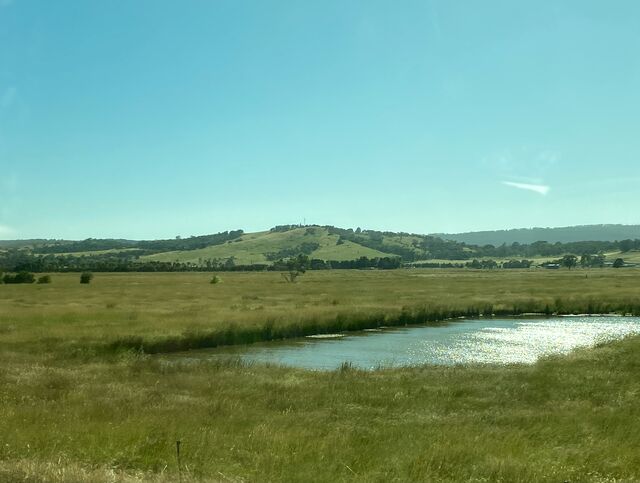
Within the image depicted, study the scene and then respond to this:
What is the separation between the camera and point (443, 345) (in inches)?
1351

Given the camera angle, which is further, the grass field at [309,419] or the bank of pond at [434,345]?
the bank of pond at [434,345]

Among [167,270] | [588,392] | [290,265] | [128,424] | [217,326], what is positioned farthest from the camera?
[167,270]

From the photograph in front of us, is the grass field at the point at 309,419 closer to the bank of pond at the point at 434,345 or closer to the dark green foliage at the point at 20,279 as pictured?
the bank of pond at the point at 434,345

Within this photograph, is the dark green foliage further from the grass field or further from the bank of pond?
the grass field

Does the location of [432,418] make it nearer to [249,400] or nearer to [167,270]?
[249,400]

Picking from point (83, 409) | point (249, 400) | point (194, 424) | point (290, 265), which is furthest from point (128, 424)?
point (290, 265)

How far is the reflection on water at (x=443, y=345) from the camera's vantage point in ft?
94.5

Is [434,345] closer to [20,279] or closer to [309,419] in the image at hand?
[309,419]

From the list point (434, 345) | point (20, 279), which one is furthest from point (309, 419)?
point (20, 279)

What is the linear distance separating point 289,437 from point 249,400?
18.4 feet

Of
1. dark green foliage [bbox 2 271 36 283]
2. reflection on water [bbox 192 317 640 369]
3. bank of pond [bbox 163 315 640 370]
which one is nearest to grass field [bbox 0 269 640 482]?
bank of pond [bbox 163 315 640 370]

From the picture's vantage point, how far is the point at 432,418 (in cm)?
1347

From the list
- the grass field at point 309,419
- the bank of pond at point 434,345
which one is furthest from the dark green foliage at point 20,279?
the grass field at point 309,419

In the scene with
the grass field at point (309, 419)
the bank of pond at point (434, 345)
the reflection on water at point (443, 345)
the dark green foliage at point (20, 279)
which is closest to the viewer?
the grass field at point (309, 419)
